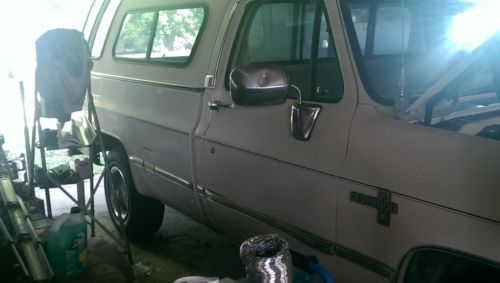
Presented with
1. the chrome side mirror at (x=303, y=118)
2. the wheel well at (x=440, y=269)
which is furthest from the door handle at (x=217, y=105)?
the wheel well at (x=440, y=269)

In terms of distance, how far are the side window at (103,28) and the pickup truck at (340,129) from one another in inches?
37.1

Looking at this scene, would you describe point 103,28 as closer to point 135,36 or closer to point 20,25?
point 135,36

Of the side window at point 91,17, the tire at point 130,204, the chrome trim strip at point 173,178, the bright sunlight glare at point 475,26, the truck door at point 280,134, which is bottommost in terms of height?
the tire at point 130,204

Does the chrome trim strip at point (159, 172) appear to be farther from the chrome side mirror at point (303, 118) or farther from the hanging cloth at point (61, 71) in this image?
A: the chrome side mirror at point (303, 118)

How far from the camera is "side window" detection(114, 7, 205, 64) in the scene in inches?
129

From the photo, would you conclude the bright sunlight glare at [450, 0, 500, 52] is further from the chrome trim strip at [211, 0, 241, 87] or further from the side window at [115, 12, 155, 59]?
the side window at [115, 12, 155, 59]

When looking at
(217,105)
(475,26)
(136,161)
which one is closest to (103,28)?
(136,161)

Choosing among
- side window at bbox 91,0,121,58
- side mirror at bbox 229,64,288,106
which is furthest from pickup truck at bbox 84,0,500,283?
side window at bbox 91,0,121,58

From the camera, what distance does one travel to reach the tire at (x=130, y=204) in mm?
4086

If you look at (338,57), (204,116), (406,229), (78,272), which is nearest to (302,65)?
(338,57)

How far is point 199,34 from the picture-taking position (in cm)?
313

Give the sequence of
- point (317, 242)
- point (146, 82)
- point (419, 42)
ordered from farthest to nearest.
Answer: point (146, 82), point (419, 42), point (317, 242)

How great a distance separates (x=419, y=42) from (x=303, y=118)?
0.88 m

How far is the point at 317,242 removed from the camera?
2.24m
